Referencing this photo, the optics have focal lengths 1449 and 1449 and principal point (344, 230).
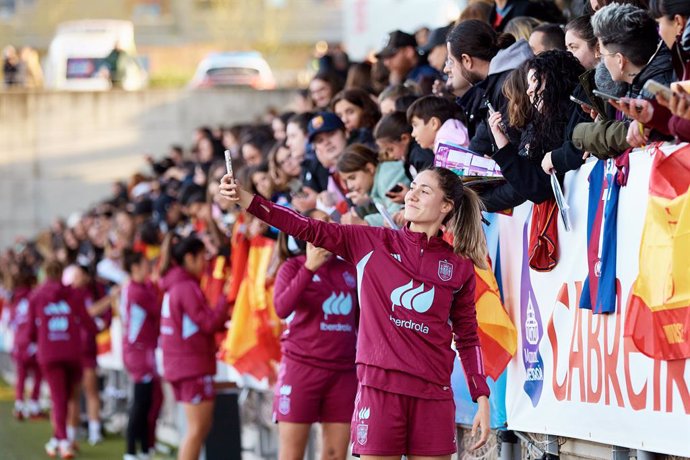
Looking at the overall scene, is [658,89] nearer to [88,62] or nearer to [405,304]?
[405,304]

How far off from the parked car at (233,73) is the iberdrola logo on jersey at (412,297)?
1167 inches

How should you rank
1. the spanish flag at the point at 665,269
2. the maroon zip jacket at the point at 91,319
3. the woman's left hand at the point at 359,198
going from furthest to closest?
1. the maroon zip jacket at the point at 91,319
2. the woman's left hand at the point at 359,198
3. the spanish flag at the point at 665,269

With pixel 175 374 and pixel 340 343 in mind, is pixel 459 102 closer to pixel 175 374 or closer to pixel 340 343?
pixel 340 343

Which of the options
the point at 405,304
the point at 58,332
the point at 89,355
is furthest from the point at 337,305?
the point at 89,355

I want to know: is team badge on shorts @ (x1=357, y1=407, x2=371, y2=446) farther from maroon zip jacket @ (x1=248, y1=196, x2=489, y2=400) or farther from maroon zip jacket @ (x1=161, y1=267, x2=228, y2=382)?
maroon zip jacket @ (x1=161, y1=267, x2=228, y2=382)

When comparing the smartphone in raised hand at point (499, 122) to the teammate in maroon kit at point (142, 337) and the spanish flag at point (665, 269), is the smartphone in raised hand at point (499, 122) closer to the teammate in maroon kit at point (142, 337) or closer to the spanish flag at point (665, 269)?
the spanish flag at point (665, 269)

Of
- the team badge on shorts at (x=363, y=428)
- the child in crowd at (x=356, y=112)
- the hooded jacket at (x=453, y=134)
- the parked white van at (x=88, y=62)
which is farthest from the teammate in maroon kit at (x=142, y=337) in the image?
the parked white van at (x=88, y=62)

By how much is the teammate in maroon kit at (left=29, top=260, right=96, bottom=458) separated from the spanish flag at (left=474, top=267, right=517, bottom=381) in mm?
8195

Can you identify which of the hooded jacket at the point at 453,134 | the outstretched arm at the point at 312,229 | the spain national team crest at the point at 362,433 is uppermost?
the hooded jacket at the point at 453,134

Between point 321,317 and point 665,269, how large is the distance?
2976mm

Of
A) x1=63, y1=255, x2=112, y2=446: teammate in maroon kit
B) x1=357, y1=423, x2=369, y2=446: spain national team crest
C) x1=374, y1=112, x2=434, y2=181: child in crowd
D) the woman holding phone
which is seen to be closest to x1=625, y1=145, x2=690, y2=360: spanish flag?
the woman holding phone

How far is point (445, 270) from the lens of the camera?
22.3 ft

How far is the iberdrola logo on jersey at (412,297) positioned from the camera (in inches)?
265

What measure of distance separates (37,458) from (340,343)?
6.80 metres
